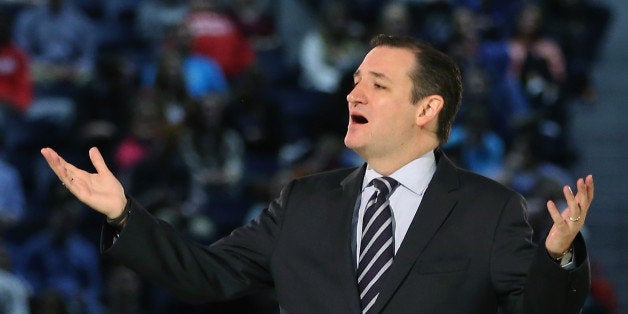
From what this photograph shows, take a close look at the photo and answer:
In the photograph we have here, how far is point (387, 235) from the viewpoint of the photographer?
10.6 feet

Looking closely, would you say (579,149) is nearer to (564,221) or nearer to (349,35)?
(349,35)

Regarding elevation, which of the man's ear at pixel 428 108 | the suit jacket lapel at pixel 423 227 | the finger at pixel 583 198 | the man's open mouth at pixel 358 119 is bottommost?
the suit jacket lapel at pixel 423 227

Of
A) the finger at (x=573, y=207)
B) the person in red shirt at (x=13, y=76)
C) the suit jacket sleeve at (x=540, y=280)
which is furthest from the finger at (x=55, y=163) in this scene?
the person in red shirt at (x=13, y=76)

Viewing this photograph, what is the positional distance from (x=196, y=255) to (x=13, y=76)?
593cm

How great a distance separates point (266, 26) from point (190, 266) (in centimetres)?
734

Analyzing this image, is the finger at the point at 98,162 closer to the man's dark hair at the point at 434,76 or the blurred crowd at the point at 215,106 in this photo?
the man's dark hair at the point at 434,76

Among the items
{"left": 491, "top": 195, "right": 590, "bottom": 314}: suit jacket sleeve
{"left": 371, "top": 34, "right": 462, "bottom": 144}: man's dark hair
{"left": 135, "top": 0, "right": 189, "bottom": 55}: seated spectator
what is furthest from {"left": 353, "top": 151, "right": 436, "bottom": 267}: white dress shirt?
{"left": 135, "top": 0, "right": 189, "bottom": 55}: seated spectator

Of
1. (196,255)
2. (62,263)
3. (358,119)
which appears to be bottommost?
(62,263)

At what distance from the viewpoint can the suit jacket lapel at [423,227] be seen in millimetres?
3164

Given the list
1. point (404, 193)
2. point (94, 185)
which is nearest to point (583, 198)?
point (404, 193)

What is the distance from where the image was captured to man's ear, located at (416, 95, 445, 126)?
3387 millimetres

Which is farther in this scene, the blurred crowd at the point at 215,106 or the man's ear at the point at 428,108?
the blurred crowd at the point at 215,106

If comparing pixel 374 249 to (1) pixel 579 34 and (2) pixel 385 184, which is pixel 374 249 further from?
(1) pixel 579 34

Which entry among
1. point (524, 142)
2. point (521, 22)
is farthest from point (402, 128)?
point (521, 22)
